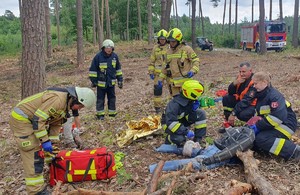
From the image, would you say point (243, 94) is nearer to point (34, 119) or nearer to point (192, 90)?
point (192, 90)

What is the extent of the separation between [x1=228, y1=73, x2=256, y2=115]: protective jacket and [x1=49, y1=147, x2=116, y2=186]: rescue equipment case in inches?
99.0

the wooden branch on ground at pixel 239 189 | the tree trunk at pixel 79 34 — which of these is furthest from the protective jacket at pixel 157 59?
the tree trunk at pixel 79 34

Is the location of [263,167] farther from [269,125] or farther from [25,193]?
[25,193]

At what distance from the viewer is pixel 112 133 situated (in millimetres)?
6910

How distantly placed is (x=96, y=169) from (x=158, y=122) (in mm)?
2142

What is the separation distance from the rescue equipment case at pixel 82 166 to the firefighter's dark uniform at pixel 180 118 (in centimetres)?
105

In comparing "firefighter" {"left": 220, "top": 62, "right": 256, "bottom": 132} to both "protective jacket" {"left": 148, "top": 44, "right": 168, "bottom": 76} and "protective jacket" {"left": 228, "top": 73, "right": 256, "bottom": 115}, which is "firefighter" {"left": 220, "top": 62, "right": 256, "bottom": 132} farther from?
"protective jacket" {"left": 148, "top": 44, "right": 168, "bottom": 76}

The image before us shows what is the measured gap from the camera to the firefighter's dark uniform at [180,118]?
17.3 ft

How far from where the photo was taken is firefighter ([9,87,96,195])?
4.43 m

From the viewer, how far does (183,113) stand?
559cm

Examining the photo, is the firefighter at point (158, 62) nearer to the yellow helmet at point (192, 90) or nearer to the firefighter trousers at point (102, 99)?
the firefighter trousers at point (102, 99)

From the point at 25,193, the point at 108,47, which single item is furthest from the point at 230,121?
the point at 25,193

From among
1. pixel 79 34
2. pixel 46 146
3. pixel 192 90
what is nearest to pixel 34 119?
pixel 46 146

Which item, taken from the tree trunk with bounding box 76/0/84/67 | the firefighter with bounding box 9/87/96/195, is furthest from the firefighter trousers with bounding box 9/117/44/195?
the tree trunk with bounding box 76/0/84/67
